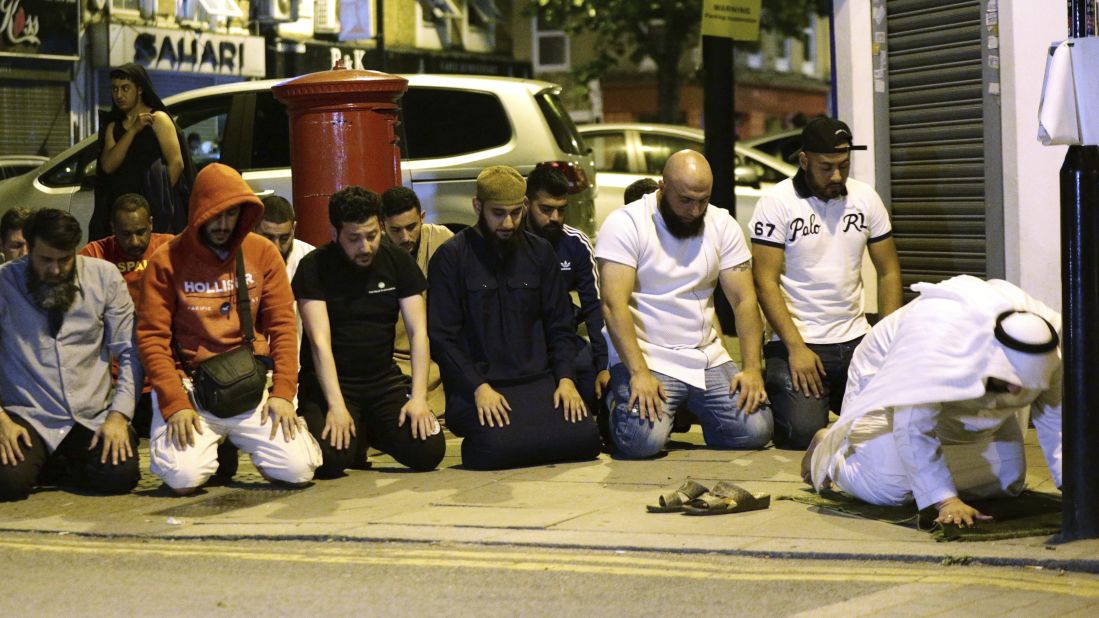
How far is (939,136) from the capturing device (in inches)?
390

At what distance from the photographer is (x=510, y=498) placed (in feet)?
23.7

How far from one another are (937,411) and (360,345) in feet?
9.85

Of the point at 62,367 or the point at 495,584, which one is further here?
the point at 62,367

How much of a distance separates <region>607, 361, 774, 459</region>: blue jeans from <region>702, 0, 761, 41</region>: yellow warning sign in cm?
403

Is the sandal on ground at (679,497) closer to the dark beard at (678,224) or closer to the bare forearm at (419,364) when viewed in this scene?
the bare forearm at (419,364)

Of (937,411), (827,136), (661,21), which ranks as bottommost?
(937,411)

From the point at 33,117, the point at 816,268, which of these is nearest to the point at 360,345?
the point at 816,268

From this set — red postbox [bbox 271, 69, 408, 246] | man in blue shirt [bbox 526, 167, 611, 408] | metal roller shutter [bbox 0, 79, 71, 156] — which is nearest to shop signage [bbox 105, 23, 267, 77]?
metal roller shutter [bbox 0, 79, 71, 156]

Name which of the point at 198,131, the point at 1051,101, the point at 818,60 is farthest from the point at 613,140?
the point at 818,60

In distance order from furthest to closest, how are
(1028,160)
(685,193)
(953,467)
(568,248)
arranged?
(1028,160) < (568,248) < (685,193) < (953,467)

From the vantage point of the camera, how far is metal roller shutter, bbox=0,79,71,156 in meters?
22.4

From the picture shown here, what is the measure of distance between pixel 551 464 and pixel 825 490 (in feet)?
5.12

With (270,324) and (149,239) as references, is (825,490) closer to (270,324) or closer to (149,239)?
(270,324)

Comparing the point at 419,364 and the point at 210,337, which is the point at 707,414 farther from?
the point at 210,337
